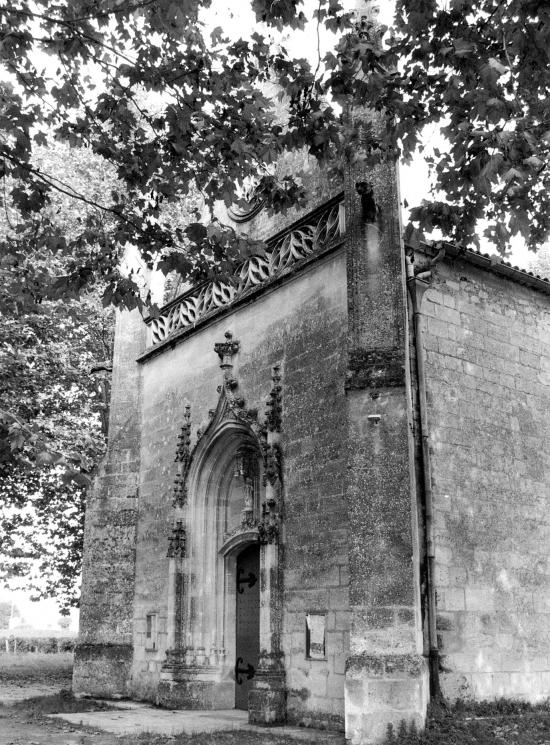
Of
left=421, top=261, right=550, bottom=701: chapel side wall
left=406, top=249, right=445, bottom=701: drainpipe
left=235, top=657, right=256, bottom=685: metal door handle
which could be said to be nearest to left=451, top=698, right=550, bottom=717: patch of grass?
left=421, top=261, right=550, bottom=701: chapel side wall

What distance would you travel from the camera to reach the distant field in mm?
20062

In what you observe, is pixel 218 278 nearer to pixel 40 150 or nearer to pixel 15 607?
pixel 40 150

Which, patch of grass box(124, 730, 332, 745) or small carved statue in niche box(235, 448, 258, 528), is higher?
small carved statue in niche box(235, 448, 258, 528)

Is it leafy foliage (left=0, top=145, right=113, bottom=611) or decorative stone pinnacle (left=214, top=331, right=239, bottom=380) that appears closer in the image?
decorative stone pinnacle (left=214, top=331, right=239, bottom=380)

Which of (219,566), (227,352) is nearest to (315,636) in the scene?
(219,566)

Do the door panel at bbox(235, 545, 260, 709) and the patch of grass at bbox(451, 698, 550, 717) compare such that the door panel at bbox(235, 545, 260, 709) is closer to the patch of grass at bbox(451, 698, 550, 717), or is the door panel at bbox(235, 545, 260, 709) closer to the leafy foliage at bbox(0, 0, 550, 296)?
the patch of grass at bbox(451, 698, 550, 717)

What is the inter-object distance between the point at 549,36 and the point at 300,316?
6232 millimetres

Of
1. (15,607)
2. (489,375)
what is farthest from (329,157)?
(15,607)

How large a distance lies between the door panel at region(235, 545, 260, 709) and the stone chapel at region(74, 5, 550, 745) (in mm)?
42

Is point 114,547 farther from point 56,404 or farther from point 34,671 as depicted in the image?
point 34,671

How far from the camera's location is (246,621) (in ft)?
42.1

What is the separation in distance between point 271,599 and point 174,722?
2.06 meters

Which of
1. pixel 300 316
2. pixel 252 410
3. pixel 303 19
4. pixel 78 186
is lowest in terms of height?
pixel 252 410

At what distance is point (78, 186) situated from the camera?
21.5m
